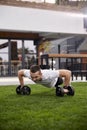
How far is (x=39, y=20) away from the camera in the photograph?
1720cm

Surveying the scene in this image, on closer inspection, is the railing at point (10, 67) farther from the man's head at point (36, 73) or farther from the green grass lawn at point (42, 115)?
the green grass lawn at point (42, 115)

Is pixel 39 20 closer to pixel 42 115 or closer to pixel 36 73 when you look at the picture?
pixel 36 73

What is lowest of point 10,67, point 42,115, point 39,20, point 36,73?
point 10,67

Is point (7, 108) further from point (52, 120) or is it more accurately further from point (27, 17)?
point (27, 17)

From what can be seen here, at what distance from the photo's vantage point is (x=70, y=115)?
15.8ft

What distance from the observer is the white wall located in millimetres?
16234

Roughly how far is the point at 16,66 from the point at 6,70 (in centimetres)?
67

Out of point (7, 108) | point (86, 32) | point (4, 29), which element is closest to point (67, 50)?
point (86, 32)

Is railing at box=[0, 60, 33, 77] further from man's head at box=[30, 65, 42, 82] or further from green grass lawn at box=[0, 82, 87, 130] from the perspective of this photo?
green grass lawn at box=[0, 82, 87, 130]

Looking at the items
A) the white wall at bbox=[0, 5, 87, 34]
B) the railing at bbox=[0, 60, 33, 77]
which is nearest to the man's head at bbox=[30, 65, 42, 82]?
the white wall at bbox=[0, 5, 87, 34]

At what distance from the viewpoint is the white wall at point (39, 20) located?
639 inches

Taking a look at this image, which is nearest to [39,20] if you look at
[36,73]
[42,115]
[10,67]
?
[10,67]

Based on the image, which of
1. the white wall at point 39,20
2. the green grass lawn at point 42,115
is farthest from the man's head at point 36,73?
the white wall at point 39,20

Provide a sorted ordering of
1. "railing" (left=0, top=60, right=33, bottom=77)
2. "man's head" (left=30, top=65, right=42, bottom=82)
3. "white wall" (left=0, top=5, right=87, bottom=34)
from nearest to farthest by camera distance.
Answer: "man's head" (left=30, top=65, right=42, bottom=82)
"white wall" (left=0, top=5, right=87, bottom=34)
"railing" (left=0, top=60, right=33, bottom=77)
